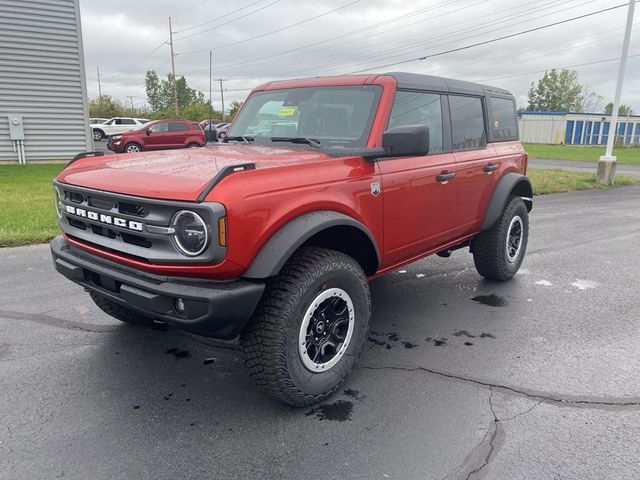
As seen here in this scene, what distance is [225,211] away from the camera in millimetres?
2471

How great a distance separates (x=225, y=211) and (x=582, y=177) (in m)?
16.8

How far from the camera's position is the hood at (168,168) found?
2.62 m

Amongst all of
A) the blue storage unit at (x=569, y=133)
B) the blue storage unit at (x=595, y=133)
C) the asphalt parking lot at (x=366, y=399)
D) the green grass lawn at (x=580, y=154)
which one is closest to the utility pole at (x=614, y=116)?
the asphalt parking lot at (x=366, y=399)

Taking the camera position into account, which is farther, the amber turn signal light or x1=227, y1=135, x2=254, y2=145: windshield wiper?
x1=227, y1=135, x2=254, y2=145: windshield wiper

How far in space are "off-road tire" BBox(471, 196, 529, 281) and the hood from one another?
251 cm

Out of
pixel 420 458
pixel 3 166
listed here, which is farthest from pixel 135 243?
pixel 3 166

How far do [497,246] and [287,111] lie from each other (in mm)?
2543

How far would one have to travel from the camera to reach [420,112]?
4035mm

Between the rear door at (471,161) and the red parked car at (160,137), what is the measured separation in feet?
57.5

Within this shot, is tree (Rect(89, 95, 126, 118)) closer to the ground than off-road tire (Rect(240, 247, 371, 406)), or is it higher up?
higher up

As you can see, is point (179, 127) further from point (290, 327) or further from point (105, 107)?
point (105, 107)

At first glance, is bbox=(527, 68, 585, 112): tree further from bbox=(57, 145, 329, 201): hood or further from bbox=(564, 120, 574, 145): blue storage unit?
bbox=(57, 145, 329, 201): hood

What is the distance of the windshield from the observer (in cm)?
368

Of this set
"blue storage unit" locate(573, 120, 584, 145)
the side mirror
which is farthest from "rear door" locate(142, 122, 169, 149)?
"blue storage unit" locate(573, 120, 584, 145)
